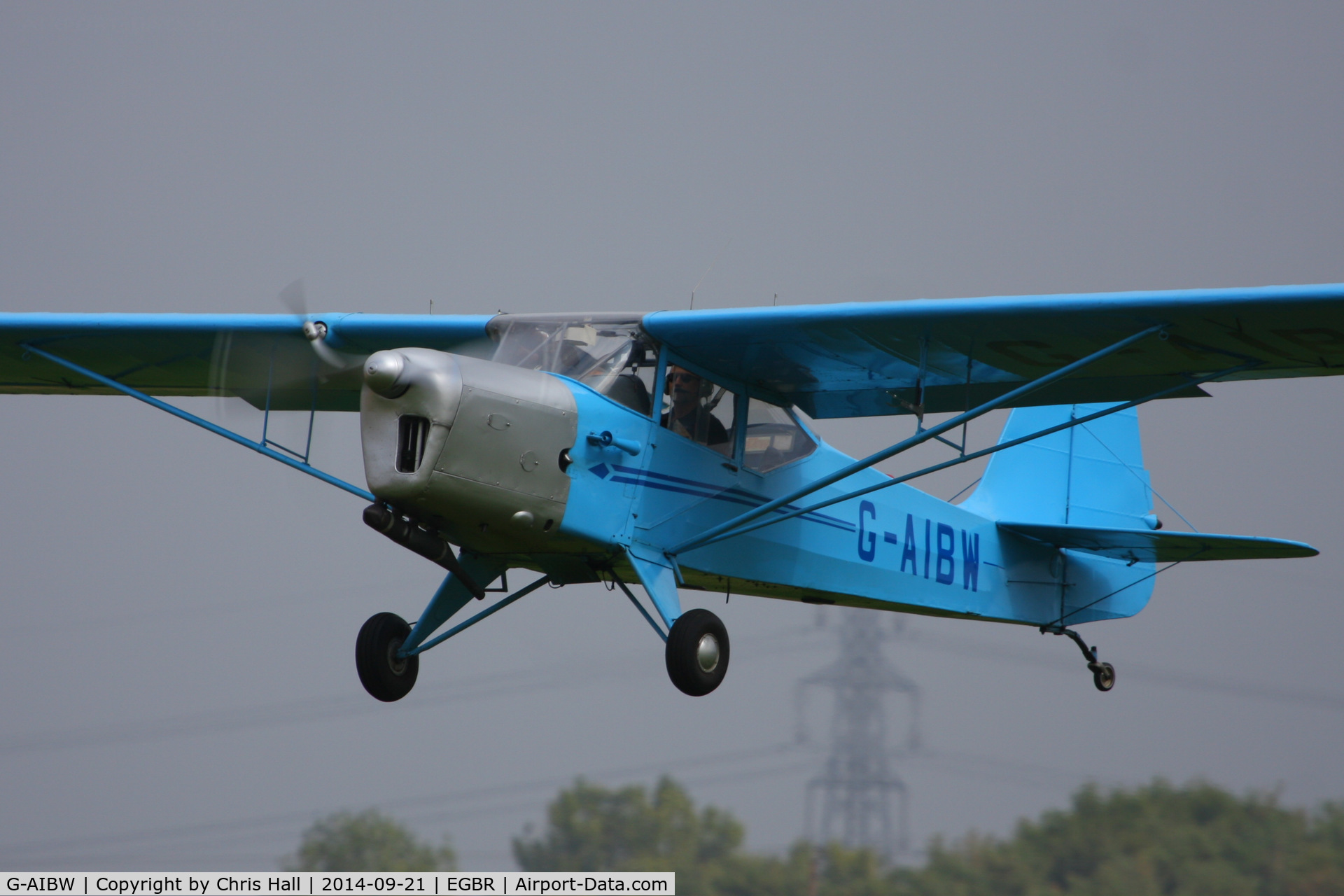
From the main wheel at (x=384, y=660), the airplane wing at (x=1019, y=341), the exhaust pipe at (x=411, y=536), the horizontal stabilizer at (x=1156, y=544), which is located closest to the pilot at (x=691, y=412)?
the airplane wing at (x=1019, y=341)

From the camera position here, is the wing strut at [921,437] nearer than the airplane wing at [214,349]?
Yes

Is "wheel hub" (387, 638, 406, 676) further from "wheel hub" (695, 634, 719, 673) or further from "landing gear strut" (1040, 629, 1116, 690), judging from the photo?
"landing gear strut" (1040, 629, 1116, 690)

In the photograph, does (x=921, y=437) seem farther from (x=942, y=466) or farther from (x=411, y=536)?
(x=411, y=536)

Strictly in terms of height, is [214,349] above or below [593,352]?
above

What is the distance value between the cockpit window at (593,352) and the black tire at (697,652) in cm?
128

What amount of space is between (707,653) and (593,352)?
6.16ft

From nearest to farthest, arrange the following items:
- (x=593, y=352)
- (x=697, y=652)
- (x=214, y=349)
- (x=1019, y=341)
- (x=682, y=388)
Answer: (x=697, y=652), (x=593, y=352), (x=1019, y=341), (x=682, y=388), (x=214, y=349)

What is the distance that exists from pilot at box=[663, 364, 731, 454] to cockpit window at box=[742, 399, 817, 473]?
35 cm

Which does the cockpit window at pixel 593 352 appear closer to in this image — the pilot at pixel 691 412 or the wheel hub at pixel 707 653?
the pilot at pixel 691 412

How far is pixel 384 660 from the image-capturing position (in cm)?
860

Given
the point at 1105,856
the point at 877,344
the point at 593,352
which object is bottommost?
the point at 1105,856

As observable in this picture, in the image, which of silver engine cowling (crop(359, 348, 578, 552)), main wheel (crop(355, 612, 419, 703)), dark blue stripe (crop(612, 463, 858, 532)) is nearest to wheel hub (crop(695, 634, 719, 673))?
dark blue stripe (crop(612, 463, 858, 532))

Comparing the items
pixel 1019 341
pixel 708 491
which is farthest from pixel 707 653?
pixel 1019 341

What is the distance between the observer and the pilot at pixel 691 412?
845 centimetres
